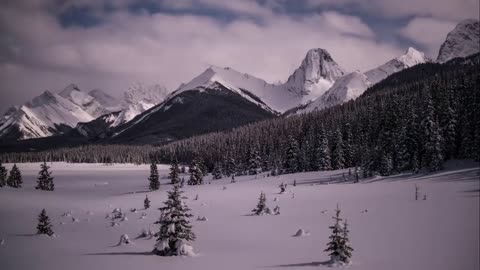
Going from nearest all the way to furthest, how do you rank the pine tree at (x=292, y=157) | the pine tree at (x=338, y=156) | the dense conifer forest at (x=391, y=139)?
1. the dense conifer forest at (x=391, y=139)
2. the pine tree at (x=338, y=156)
3. the pine tree at (x=292, y=157)

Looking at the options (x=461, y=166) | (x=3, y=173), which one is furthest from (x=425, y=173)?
(x=3, y=173)

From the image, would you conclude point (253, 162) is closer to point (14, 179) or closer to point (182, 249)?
point (14, 179)

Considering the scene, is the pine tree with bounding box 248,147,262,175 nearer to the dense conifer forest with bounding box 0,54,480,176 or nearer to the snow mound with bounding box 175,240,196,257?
the dense conifer forest with bounding box 0,54,480,176

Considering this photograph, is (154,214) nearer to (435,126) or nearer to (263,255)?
(263,255)

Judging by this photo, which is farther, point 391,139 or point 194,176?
point 194,176

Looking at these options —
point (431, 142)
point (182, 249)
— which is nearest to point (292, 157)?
point (431, 142)

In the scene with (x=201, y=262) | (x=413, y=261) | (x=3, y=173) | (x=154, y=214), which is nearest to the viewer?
(x=413, y=261)

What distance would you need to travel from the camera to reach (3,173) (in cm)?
9144

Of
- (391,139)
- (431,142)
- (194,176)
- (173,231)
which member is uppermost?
(391,139)

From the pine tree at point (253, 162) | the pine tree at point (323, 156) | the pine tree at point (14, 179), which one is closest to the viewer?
the pine tree at point (323, 156)

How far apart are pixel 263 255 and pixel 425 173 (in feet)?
72.0

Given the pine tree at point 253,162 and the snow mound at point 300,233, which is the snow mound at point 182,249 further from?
the pine tree at point 253,162

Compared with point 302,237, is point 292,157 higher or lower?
higher

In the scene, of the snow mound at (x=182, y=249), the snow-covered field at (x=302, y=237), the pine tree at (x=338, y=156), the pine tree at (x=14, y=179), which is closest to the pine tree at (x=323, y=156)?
the pine tree at (x=338, y=156)
